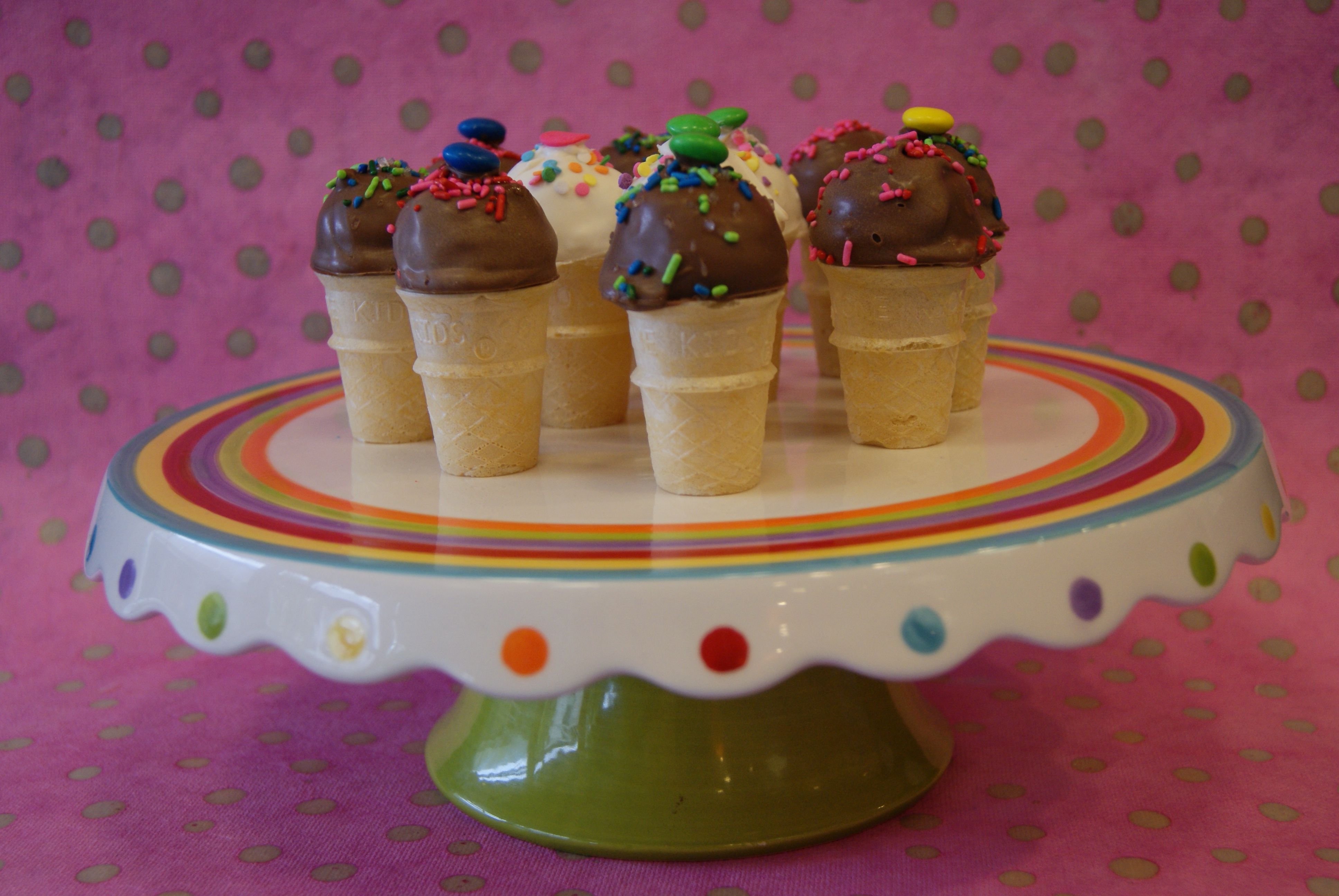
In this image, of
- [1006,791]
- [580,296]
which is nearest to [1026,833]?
[1006,791]

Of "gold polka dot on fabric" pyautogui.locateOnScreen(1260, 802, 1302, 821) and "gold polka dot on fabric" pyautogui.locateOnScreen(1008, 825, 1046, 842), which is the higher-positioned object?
"gold polka dot on fabric" pyautogui.locateOnScreen(1260, 802, 1302, 821)

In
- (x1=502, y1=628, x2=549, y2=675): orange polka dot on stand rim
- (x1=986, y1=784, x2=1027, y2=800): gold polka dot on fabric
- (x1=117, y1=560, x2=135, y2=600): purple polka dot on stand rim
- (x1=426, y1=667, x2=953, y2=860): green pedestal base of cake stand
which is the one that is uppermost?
(x1=502, y1=628, x2=549, y2=675): orange polka dot on stand rim

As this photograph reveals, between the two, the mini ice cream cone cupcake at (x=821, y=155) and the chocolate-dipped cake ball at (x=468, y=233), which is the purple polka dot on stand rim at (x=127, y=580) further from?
the mini ice cream cone cupcake at (x=821, y=155)

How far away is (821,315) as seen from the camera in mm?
2035

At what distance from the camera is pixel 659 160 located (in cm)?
154

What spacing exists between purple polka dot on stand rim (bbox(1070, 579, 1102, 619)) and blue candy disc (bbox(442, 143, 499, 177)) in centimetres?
78

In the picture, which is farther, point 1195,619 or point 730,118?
point 1195,619

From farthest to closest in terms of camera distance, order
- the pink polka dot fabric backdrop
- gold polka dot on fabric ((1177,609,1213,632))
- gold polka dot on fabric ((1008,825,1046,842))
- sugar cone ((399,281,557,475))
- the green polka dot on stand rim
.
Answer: gold polka dot on fabric ((1177,609,1213,632)) → the pink polka dot fabric backdrop → gold polka dot on fabric ((1008,825,1046,842)) → sugar cone ((399,281,557,475)) → the green polka dot on stand rim

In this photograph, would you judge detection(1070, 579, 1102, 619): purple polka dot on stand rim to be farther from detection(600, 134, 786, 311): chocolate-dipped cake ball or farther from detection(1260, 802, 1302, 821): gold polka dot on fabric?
detection(1260, 802, 1302, 821): gold polka dot on fabric

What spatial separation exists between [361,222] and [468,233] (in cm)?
26

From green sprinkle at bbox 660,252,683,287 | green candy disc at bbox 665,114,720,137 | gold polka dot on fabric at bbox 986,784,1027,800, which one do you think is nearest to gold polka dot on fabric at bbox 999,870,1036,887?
gold polka dot on fabric at bbox 986,784,1027,800

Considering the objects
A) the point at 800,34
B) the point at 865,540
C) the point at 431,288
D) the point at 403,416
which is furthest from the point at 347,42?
the point at 865,540

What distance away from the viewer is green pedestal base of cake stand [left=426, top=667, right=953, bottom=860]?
1643 millimetres

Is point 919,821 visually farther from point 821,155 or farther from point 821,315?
point 821,155
